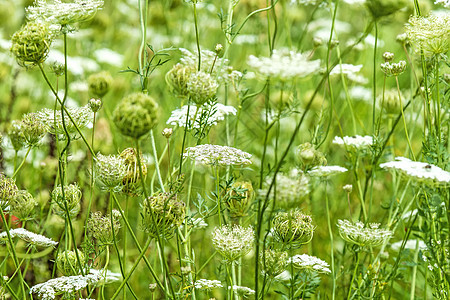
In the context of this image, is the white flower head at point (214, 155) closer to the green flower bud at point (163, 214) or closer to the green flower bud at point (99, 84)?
the green flower bud at point (163, 214)

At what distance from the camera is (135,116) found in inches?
49.5

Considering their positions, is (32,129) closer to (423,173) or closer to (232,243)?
(232,243)

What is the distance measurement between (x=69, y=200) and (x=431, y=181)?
111 centimetres

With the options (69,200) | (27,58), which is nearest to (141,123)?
(27,58)

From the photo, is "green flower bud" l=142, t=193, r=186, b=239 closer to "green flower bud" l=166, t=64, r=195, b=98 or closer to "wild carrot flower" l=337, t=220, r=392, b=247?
"green flower bud" l=166, t=64, r=195, b=98

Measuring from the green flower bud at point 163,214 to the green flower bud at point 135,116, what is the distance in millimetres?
304

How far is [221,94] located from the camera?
4.11m

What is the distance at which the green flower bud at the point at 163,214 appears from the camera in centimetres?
154

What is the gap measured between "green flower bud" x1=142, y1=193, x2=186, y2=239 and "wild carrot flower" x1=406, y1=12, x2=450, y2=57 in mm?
921

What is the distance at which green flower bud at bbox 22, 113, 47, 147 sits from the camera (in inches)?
73.6

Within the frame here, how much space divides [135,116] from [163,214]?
37 centimetres

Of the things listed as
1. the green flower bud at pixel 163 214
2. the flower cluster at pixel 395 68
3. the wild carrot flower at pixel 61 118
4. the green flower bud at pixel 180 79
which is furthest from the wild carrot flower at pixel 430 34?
the wild carrot flower at pixel 61 118

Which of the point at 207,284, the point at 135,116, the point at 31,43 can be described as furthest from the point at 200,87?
the point at 207,284

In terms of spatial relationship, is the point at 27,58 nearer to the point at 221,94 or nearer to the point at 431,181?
the point at 431,181
